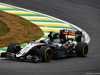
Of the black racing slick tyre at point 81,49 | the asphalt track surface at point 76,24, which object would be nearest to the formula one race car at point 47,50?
the black racing slick tyre at point 81,49

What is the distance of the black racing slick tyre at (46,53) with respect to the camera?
12.7 meters

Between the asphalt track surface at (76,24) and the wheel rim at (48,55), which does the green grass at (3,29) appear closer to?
the asphalt track surface at (76,24)

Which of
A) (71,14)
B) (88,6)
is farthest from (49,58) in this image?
(88,6)

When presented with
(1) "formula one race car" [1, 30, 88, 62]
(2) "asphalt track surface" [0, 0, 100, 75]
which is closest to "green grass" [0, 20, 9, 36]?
(1) "formula one race car" [1, 30, 88, 62]

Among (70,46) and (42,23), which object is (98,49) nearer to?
(70,46)

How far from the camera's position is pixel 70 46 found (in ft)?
50.0

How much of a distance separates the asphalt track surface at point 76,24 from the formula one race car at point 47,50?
31 cm

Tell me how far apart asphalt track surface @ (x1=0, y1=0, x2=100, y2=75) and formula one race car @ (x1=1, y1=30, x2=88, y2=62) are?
0.31 meters

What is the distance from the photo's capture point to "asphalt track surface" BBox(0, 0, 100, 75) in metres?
11.0

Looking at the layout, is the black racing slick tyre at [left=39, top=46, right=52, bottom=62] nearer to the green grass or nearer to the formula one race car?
the formula one race car

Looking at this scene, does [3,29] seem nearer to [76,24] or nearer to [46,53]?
[76,24]

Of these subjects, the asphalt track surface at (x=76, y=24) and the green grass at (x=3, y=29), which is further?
the green grass at (x=3, y=29)

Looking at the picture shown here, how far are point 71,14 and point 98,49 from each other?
32.7ft

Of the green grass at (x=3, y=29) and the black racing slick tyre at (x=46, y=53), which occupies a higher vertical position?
the green grass at (x=3, y=29)
